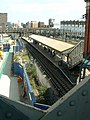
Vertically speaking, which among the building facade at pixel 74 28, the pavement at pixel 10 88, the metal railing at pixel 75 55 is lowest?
the pavement at pixel 10 88

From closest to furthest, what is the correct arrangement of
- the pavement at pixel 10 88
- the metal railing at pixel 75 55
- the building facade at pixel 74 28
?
1. the pavement at pixel 10 88
2. the metal railing at pixel 75 55
3. the building facade at pixel 74 28

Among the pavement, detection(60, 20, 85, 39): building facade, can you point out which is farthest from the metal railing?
detection(60, 20, 85, 39): building facade

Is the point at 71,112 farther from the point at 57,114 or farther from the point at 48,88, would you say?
the point at 48,88

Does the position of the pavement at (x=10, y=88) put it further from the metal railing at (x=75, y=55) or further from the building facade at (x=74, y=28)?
the building facade at (x=74, y=28)

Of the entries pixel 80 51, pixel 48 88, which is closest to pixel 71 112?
pixel 48 88

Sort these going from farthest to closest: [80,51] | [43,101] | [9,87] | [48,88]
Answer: [80,51] → [9,87] → [48,88] → [43,101]

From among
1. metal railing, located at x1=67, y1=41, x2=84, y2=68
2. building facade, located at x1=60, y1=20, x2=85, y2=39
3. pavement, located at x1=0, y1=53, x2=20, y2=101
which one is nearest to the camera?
pavement, located at x1=0, y1=53, x2=20, y2=101

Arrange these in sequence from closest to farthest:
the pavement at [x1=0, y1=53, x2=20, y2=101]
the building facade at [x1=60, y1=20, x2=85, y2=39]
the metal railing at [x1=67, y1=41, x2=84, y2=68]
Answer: the pavement at [x1=0, y1=53, x2=20, y2=101] → the metal railing at [x1=67, y1=41, x2=84, y2=68] → the building facade at [x1=60, y1=20, x2=85, y2=39]

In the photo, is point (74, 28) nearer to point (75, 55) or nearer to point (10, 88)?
point (75, 55)

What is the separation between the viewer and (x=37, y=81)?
66.5 feet

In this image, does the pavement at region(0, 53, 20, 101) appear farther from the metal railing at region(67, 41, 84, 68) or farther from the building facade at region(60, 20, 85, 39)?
the building facade at region(60, 20, 85, 39)

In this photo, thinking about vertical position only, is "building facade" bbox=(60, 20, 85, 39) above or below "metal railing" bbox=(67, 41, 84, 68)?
above

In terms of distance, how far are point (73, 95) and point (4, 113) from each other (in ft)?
1.62

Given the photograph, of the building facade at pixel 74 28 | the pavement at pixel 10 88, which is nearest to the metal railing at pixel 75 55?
the pavement at pixel 10 88
